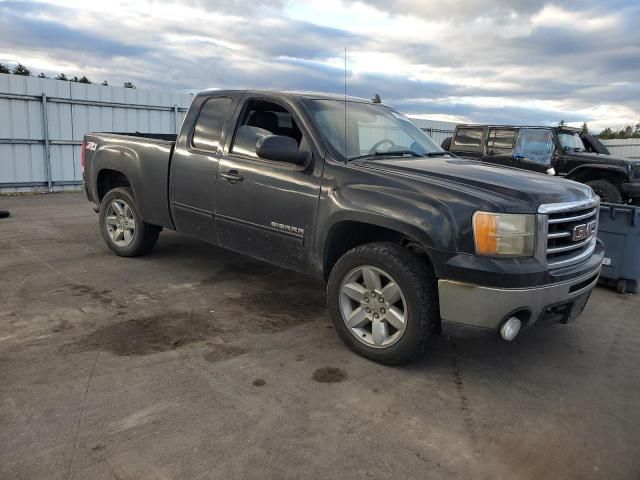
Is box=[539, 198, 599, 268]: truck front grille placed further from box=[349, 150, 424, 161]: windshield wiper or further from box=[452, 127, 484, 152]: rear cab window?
box=[452, 127, 484, 152]: rear cab window

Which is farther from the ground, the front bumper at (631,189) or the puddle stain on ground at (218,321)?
the front bumper at (631,189)

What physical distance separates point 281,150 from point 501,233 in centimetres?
173

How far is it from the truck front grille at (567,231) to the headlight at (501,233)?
15 centimetres

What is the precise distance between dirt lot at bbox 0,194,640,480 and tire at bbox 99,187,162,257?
0.87 meters

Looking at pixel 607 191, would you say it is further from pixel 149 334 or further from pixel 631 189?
pixel 149 334

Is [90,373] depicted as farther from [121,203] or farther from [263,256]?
[121,203]

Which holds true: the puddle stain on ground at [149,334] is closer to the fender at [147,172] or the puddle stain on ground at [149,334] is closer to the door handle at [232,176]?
the door handle at [232,176]

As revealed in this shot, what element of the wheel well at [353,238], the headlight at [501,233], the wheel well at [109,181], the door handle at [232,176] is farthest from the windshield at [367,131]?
the wheel well at [109,181]

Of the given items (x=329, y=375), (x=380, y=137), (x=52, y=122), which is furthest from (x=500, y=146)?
(x=52, y=122)

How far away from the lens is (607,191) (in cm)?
973

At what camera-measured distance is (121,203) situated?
6.05 meters

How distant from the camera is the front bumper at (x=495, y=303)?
3217 millimetres

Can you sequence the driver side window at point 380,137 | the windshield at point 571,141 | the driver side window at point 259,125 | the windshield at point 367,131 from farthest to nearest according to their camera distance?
the windshield at point 571,141
the driver side window at point 259,125
the driver side window at point 380,137
the windshield at point 367,131

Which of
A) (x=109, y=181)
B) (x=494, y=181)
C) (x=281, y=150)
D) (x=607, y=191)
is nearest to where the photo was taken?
(x=494, y=181)
